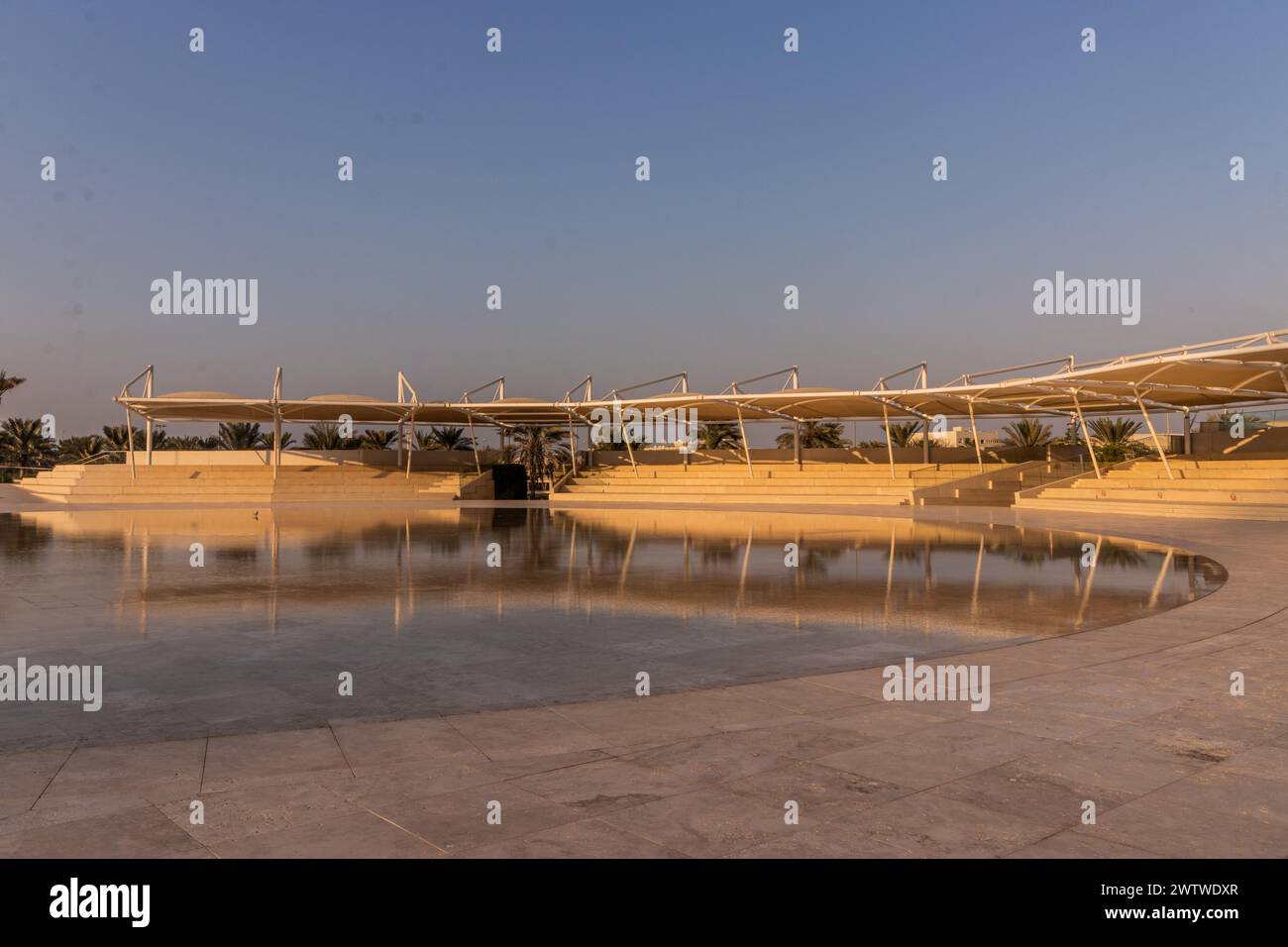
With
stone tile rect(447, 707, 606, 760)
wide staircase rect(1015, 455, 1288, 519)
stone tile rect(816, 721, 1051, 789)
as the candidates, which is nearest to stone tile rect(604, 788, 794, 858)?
stone tile rect(816, 721, 1051, 789)

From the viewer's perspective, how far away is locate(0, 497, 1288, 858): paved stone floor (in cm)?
351

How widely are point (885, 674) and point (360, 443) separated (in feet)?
188

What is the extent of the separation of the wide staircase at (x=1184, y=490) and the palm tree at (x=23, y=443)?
198 ft

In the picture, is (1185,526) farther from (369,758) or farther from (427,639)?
(369,758)

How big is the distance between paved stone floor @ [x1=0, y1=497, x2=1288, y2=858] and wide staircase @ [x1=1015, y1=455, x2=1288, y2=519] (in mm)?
23695

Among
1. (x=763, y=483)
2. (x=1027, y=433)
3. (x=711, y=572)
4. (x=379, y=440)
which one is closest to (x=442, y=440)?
(x=379, y=440)

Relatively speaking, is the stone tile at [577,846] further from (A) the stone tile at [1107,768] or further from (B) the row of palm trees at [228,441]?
(B) the row of palm trees at [228,441]

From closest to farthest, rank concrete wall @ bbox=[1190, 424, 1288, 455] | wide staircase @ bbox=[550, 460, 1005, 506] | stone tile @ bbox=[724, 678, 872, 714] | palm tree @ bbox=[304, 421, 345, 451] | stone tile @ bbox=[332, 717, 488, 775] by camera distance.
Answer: stone tile @ bbox=[332, 717, 488, 775] → stone tile @ bbox=[724, 678, 872, 714] → wide staircase @ bbox=[550, 460, 1005, 506] → concrete wall @ bbox=[1190, 424, 1288, 455] → palm tree @ bbox=[304, 421, 345, 451]
